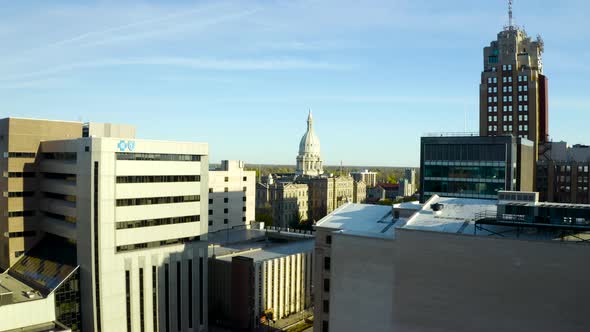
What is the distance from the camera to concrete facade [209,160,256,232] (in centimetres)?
12900

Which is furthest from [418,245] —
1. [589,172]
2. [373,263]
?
[589,172]

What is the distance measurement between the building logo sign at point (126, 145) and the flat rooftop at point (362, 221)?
27.1 m

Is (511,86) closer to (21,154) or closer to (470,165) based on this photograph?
(470,165)

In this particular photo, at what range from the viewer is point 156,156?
6800 cm

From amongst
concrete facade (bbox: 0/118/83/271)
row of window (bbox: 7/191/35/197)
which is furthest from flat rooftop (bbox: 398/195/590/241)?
row of window (bbox: 7/191/35/197)

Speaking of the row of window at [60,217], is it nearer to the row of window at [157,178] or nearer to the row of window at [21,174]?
the row of window at [21,174]

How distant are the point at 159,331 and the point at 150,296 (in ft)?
17.9

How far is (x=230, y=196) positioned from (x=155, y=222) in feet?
215

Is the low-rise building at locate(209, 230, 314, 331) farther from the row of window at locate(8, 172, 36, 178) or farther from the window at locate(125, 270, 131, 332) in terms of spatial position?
the row of window at locate(8, 172, 36, 178)

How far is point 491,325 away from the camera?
4062cm

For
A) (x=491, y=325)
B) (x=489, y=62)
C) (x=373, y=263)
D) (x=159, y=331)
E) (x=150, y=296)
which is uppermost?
(x=489, y=62)

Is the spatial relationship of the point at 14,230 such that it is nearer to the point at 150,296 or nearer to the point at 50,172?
the point at 50,172

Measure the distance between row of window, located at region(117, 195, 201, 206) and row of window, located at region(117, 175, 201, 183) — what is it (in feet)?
7.94

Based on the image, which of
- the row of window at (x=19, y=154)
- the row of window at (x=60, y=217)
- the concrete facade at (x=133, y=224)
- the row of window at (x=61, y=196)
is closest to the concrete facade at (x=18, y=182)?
the row of window at (x=19, y=154)
